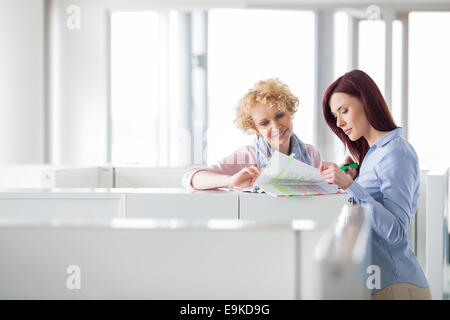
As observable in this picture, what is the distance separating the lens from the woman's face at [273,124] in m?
2.19

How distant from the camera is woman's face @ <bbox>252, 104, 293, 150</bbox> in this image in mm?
2189

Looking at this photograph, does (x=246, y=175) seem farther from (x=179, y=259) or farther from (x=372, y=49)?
(x=372, y=49)

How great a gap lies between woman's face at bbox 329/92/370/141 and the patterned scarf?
1.90ft

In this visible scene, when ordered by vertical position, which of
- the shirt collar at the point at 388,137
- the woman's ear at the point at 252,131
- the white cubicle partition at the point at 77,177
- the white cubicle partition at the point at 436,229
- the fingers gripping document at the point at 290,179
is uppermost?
the woman's ear at the point at 252,131

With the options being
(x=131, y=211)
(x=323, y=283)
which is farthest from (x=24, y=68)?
(x=323, y=283)

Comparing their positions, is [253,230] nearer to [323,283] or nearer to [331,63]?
[323,283]

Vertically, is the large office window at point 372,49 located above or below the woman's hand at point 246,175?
above

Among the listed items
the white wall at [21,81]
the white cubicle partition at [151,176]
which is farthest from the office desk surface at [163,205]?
the white wall at [21,81]

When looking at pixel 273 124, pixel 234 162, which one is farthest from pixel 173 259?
pixel 273 124

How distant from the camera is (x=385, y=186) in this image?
130 centimetres

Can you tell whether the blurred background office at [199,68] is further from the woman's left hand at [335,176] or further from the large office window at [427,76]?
the woman's left hand at [335,176]

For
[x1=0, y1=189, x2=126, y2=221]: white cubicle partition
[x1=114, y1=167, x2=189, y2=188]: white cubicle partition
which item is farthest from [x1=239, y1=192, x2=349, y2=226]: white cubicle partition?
[x1=114, y1=167, x2=189, y2=188]: white cubicle partition

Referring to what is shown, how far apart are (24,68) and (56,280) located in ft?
10.8

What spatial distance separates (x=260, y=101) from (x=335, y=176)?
0.98 meters
